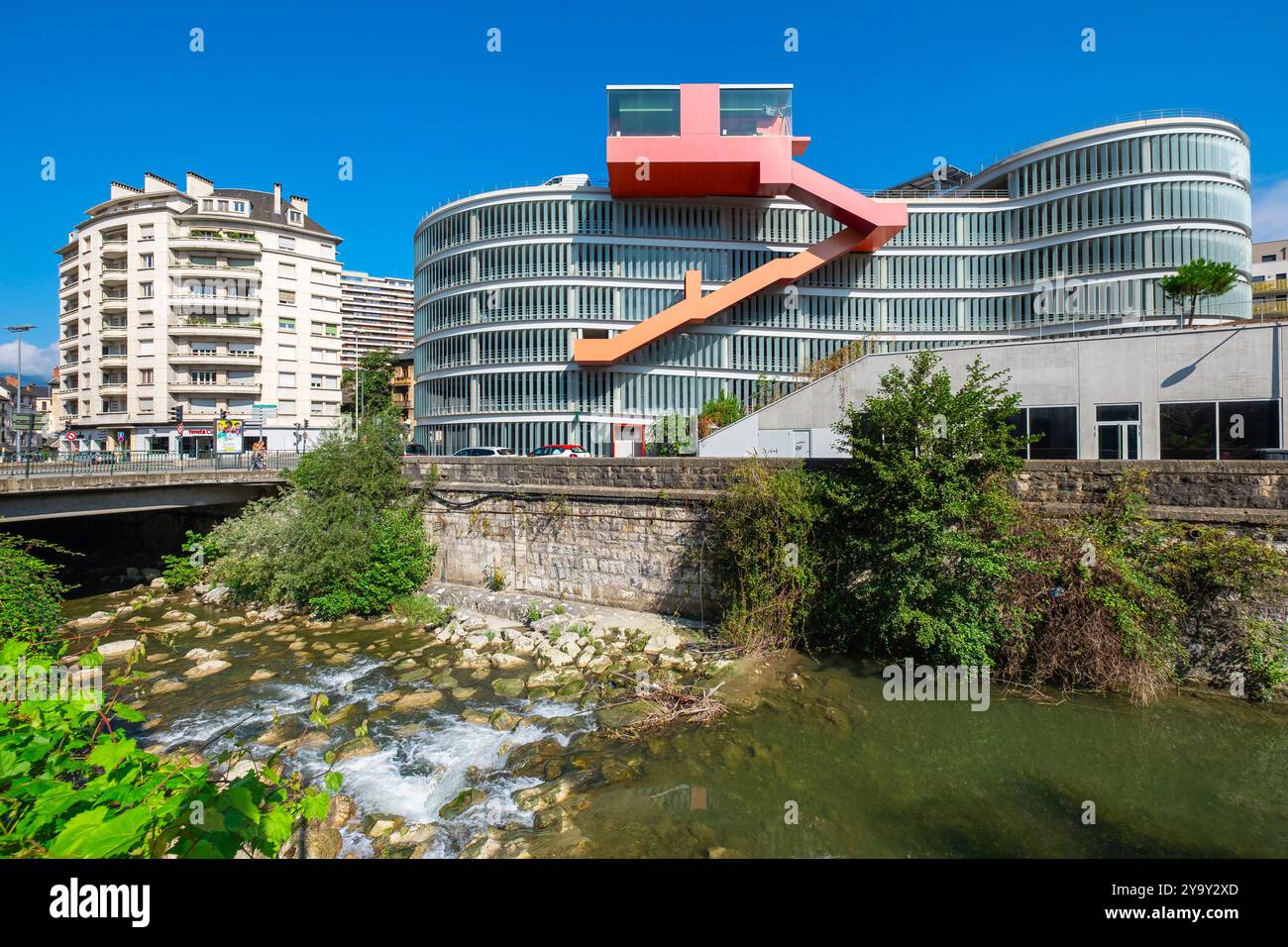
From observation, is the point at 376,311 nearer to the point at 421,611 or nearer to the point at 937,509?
the point at 421,611

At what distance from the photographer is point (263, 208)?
51469 mm

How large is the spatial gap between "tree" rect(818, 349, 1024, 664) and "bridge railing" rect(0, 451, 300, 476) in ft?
67.2

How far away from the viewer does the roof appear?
48500 mm

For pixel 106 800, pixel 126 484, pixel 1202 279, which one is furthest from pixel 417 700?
pixel 1202 279

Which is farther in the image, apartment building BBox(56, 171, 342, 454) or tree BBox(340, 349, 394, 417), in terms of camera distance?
tree BBox(340, 349, 394, 417)

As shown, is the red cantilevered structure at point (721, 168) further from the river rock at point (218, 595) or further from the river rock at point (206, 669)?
the river rock at point (206, 669)

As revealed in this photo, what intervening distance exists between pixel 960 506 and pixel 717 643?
5788mm

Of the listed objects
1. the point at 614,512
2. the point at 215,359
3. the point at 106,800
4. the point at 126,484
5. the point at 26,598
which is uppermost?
the point at 215,359

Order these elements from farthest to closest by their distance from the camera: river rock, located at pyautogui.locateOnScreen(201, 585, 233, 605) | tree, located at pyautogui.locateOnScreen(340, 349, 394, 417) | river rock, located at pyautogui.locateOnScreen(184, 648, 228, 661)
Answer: tree, located at pyautogui.locateOnScreen(340, 349, 394, 417), river rock, located at pyautogui.locateOnScreen(201, 585, 233, 605), river rock, located at pyautogui.locateOnScreen(184, 648, 228, 661)

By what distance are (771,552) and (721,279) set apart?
108ft

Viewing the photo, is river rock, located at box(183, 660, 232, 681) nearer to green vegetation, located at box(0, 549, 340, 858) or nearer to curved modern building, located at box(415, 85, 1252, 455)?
green vegetation, located at box(0, 549, 340, 858)

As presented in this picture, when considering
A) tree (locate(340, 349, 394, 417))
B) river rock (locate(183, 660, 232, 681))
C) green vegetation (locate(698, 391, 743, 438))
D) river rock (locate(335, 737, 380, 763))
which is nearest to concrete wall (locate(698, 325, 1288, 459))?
river rock (locate(335, 737, 380, 763))

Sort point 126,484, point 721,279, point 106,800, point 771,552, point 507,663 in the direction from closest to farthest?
1. point 106,800
2. point 771,552
3. point 507,663
4. point 126,484
5. point 721,279

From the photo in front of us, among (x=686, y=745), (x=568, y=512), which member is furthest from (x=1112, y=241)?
(x=686, y=745)
